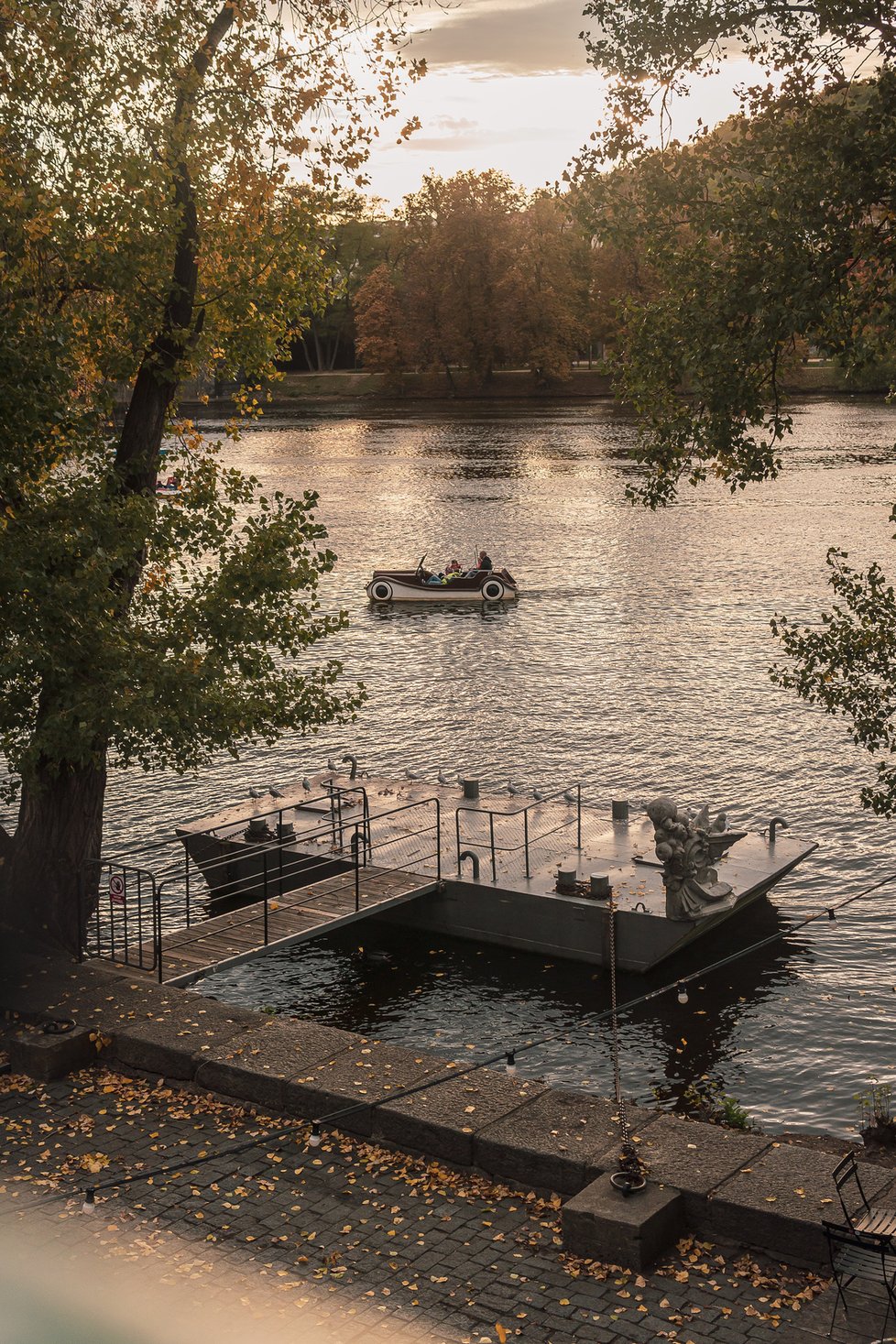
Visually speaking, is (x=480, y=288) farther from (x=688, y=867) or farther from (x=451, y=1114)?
(x=451, y=1114)

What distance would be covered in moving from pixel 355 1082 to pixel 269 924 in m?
7.63

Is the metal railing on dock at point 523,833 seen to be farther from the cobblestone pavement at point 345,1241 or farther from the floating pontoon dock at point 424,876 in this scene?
the cobblestone pavement at point 345,1241

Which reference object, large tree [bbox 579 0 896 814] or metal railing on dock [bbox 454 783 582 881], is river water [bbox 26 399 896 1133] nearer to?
metal railing on dock [bbox 454 783 582 881]

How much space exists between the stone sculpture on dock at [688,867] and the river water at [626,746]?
166cm

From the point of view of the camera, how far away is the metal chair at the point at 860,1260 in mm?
10141

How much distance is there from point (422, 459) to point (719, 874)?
8264 cm

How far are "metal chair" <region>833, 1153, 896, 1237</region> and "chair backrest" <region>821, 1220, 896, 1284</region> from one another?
0.09 meters

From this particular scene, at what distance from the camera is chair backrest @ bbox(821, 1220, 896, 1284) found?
10.2m

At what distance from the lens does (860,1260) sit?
1038cm

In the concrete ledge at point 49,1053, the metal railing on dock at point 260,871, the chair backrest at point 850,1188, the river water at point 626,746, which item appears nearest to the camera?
the chair backrest at point 850,1188

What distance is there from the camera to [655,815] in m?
22.5

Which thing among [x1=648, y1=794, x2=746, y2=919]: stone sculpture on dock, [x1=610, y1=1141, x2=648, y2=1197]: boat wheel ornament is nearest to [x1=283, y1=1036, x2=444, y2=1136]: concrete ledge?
[x1=610, y1=1141, x2=648, y2=1197]: boat wheel ornament

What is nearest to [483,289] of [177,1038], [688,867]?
[688,867]

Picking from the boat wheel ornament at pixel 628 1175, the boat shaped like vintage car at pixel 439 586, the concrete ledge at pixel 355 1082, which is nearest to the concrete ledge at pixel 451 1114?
the concrete ledge at pixel 355 1082
